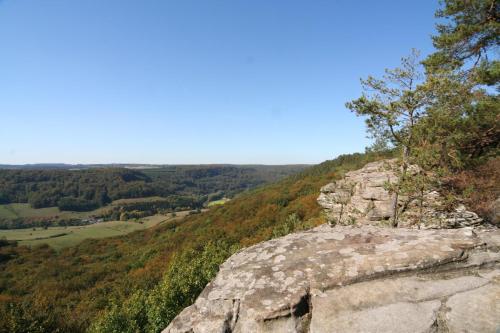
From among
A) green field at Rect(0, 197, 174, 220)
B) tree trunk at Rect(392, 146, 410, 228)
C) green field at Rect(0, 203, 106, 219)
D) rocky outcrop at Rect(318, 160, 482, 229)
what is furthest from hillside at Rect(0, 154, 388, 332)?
green field at Rect(0, 203, 106, 219)

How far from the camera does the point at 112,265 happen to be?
178 feet

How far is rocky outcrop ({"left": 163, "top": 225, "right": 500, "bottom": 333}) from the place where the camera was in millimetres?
3510

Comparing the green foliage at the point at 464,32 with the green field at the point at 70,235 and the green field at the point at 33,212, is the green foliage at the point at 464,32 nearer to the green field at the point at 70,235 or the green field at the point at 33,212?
the green field at the point at 70,235

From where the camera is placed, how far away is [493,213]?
12.0 metres

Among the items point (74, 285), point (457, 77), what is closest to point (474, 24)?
point (457, 77)

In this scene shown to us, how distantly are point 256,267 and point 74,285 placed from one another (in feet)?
181

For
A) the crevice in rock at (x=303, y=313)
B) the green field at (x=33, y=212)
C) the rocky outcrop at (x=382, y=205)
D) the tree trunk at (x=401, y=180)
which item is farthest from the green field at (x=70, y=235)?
the crevice in rock at (x=303, y=313)

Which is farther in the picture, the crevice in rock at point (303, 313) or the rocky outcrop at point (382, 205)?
the rocky outcrop at point (382, 205)

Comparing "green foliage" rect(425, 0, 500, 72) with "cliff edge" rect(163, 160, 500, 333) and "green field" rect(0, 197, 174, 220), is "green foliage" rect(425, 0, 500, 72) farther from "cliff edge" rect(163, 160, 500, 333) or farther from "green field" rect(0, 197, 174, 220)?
"green field" rect(0, 197, 174, 220)

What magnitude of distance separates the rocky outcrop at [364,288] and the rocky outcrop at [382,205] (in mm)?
8961

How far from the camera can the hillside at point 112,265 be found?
25.1 m

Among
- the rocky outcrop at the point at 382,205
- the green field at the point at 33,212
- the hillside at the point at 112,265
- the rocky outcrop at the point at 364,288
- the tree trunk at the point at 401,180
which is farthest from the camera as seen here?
the green field at the point at 33,212

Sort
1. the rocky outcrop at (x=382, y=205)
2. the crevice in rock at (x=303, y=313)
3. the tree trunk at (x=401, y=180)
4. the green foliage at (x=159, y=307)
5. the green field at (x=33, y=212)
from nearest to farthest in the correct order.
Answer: the crevice in rock at (x=303, y=313), the rocky outcrop at (x=382, y=205), the tree trunk at (x=401, y=180), the green foliage at (x=159, y=307), the green field at (x=33, y=212)

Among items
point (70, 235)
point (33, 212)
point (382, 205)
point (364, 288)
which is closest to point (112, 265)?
point (70, 235)
